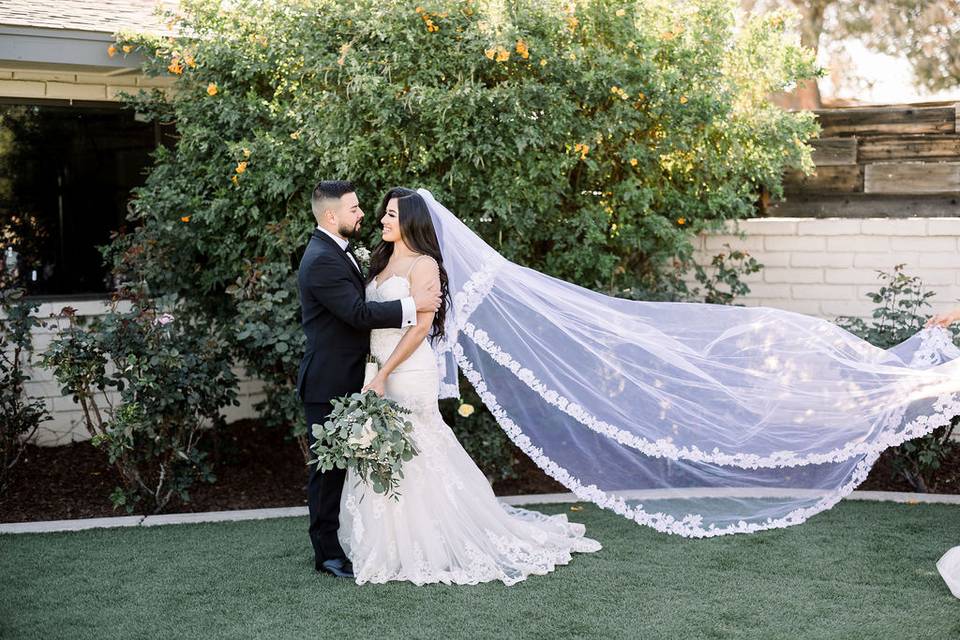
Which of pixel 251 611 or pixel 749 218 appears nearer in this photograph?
pixel 251 611

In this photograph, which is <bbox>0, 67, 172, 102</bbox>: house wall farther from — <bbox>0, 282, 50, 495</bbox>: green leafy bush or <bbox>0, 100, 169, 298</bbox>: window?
<bbox>0, 282, 50, 495</bbox>: green leafy bush

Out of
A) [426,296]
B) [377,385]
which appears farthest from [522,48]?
[377,385]

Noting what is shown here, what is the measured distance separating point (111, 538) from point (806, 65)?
6265 mm

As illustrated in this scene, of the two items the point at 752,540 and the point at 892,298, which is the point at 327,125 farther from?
the point at 892,298

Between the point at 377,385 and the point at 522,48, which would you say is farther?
the point at 522,48

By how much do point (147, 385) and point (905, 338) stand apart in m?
5.12

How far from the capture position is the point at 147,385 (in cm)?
689

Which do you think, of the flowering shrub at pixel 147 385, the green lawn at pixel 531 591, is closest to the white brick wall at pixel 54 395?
the flowering shrub at pixel 147 385

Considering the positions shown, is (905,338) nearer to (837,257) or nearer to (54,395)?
(837,257)

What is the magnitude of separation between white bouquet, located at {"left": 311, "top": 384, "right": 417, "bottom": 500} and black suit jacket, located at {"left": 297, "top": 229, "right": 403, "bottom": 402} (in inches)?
8.8

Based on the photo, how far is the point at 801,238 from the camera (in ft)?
28.9

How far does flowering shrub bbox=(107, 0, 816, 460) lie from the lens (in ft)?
23.2

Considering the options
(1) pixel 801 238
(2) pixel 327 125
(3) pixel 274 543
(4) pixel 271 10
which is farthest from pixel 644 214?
(3) pixel 274 543

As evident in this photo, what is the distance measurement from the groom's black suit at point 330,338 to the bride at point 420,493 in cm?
12
